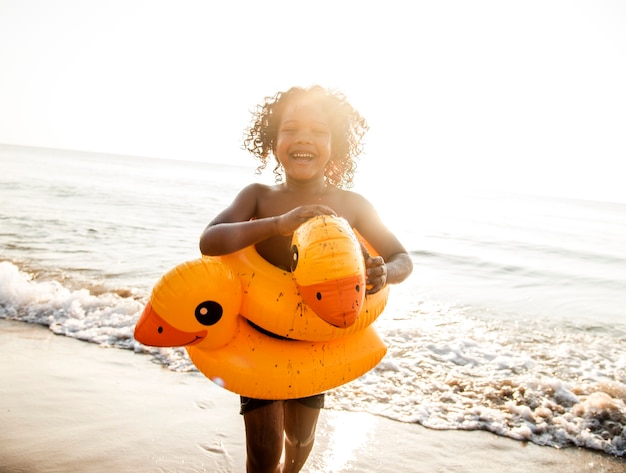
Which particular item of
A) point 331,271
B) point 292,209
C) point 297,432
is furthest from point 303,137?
point 297,432

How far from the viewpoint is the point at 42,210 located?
13.0 meters

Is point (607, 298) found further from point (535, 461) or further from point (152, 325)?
point (152, 325)

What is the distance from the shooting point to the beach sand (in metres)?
2.88

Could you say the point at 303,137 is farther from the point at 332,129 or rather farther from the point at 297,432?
the point at 297,432

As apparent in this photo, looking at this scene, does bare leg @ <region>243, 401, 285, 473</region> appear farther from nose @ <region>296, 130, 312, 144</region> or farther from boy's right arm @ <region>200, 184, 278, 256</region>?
nose @ <region>296, 130, 312, 144</region>

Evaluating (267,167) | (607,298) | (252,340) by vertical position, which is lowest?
(607,298)

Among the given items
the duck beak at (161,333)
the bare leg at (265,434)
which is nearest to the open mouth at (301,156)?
the duck beak at (161,333)

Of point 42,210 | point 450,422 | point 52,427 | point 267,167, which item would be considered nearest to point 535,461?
point 450,422

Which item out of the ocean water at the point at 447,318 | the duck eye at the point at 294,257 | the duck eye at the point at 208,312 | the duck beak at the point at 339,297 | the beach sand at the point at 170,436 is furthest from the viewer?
the ocean water at the point at 447,318

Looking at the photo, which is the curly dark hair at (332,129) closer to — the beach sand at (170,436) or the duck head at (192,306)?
the duck head at (192,306)

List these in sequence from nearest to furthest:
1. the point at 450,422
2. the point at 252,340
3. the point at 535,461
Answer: the point at 252,340, the point at 535,461, the point at 450,422

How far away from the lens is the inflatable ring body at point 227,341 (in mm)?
1797

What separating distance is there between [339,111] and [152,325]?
133 cm

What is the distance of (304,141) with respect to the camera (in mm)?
2113
